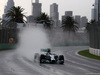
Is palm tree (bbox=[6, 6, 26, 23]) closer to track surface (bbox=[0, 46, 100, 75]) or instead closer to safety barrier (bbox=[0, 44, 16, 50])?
safety barrier (bbox=[0, 44, 16, 50])

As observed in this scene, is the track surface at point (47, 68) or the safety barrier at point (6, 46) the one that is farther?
the safety barrier at point (6, 46)

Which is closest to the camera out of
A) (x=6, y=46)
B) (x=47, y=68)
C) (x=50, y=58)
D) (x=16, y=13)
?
(x=47, y=68)

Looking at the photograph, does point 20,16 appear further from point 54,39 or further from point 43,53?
point 43,53

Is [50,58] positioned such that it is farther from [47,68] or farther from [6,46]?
[6,46]

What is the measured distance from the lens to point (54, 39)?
82938mm

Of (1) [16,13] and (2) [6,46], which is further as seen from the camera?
(1) [16,13]

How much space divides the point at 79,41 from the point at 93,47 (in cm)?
4761

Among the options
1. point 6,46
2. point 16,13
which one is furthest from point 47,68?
point 16,13

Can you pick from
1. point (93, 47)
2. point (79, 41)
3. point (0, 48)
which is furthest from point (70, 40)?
point (93, 47)

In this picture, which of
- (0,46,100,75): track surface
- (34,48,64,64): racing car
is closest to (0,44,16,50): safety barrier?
(0,46,100,75): track surface

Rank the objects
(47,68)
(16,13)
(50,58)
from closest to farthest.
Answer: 1. (47,68)
2. (50,58)
3. (16,13)

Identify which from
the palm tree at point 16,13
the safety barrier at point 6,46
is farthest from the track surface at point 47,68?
the palm tree at point 16,13

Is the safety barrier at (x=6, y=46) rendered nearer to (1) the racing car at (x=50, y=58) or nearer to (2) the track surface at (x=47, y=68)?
(2) the track surface at (x=47, y=68)

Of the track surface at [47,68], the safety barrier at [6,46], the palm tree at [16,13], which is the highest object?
the palm tree at [16,13]
